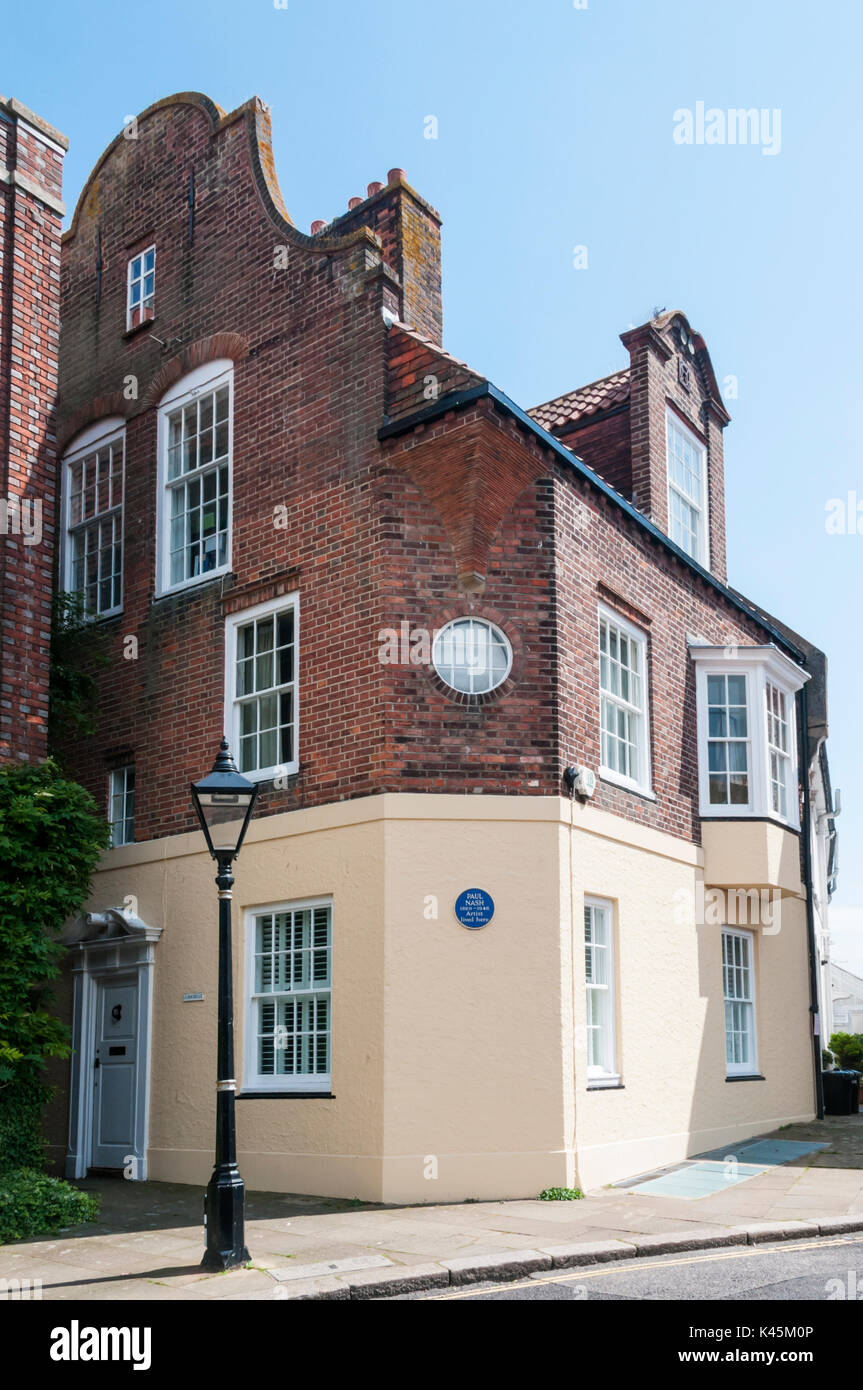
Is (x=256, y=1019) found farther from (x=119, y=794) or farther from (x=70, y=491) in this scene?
(x=70, y=491)

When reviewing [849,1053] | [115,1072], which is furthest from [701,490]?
[849,1053]

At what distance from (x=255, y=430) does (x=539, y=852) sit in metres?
5.86

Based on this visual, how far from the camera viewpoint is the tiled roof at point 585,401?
18109 mm

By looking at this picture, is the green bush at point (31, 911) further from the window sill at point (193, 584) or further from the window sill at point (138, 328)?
the window sill at point (138, 328)

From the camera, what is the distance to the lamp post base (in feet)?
28.3

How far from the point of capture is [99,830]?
41.9 ft

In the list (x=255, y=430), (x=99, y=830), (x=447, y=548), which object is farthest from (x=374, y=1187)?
(x=255, y=430)

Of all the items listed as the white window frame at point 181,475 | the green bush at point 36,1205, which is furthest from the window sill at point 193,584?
the green bush at point 36,1205

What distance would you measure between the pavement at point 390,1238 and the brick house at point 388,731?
2.70 feet

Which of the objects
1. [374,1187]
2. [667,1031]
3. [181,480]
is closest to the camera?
[374,1187]

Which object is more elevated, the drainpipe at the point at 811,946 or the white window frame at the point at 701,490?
the white window frame at the point at 701,490

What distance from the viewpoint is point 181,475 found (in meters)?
15.9

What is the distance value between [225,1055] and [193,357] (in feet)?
31.0

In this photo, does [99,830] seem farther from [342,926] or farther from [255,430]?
[255,430]
